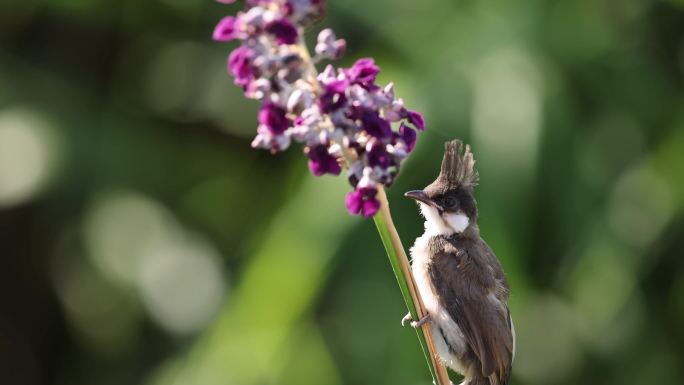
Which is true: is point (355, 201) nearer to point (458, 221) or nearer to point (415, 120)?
point (415, 120)

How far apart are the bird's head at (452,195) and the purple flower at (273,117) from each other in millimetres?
1466

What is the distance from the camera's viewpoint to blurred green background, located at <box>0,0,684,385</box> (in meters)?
4.81

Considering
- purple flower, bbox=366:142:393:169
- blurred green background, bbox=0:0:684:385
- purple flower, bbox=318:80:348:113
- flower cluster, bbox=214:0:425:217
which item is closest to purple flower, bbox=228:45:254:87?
flower cluster, bbox=214:0:425:217

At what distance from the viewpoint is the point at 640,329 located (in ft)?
16.0

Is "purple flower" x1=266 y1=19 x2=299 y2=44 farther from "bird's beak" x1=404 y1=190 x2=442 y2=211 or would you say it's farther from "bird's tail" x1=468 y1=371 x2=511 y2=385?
"bird's tail" x1=468 y1=371 x2=511 y2=385

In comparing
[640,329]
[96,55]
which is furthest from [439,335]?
[96,55]

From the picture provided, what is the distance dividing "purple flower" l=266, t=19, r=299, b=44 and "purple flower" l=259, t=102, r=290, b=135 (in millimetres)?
105

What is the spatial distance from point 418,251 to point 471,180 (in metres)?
0.45

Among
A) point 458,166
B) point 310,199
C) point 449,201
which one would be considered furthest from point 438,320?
point 310,199

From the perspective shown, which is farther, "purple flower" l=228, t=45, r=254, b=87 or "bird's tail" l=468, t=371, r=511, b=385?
"bird's tail" l=468, t=371, r=511, b=385

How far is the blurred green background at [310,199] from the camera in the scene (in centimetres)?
481

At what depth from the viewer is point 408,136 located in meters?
1.86

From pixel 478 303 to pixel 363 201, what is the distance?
200 centimetres

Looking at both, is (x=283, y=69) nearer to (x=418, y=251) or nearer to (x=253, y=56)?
(x=253, y=56)
